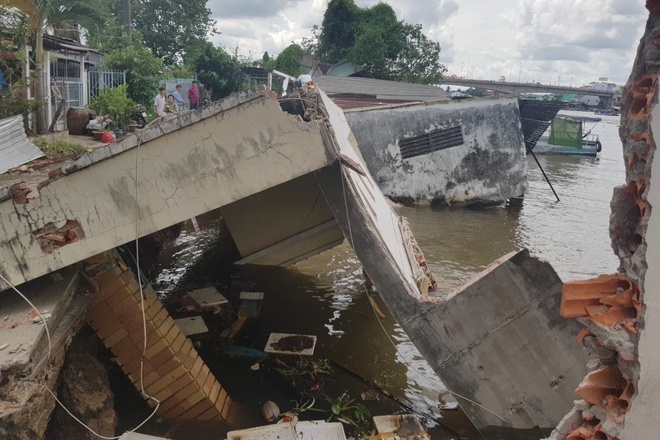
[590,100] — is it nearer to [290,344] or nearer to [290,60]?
[290,60]

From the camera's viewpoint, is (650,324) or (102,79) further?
(102,79)

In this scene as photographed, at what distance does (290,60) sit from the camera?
110 feet

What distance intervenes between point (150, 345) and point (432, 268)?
22.9ft

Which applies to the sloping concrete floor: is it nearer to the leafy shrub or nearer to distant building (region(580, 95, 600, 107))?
the leafy shrub

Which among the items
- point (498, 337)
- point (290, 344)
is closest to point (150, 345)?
point (290, 344)

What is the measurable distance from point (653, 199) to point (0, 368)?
398 cm

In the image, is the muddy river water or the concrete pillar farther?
the muddy river water

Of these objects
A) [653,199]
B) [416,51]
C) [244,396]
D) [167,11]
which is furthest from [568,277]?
[167,11]

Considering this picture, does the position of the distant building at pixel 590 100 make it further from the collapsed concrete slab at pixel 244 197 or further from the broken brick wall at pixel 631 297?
the broken brick wall at pixel 631 297

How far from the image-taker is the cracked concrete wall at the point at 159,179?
427 cm

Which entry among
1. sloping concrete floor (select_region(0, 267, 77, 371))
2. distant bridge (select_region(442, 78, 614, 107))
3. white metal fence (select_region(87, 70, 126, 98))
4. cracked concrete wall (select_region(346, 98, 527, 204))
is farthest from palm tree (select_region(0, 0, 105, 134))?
distant bridge (select_region(442, 78, 614, 107))

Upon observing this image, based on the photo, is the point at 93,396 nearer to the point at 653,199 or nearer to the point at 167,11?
the point at 653,199

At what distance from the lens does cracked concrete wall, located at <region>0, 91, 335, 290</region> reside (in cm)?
427

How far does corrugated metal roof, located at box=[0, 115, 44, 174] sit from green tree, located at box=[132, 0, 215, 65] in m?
30.0
